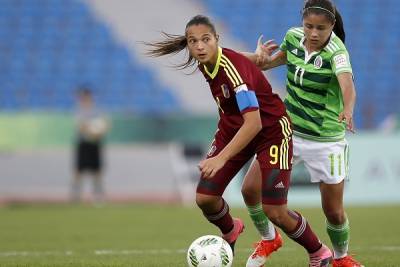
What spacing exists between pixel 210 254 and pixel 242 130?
94 centimetres

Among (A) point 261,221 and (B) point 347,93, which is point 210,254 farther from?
(B) point 347,93

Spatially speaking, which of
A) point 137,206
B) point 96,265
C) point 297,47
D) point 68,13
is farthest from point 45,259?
point 68,13

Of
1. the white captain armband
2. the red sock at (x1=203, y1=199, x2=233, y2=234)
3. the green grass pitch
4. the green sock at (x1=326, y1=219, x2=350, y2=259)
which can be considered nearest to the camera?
the white captain armband

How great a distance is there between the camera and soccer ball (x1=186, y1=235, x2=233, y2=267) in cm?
657

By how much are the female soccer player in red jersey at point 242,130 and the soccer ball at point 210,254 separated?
1.37 feet

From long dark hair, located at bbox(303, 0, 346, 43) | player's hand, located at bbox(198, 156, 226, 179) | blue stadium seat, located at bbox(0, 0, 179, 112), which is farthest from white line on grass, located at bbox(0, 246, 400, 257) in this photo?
blue stadium seat, located at bbox(0, 0, 179, 112)

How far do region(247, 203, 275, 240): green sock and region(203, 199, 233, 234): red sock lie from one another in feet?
0.72

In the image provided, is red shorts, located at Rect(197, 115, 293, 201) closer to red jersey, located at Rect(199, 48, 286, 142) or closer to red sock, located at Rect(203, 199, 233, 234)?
red jersey, located at Rect(199, 48, 286, 142)

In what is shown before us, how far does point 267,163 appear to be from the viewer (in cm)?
689

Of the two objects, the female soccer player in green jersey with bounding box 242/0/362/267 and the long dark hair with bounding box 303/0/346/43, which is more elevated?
the long dark hair with bounding box 303/0/346/43

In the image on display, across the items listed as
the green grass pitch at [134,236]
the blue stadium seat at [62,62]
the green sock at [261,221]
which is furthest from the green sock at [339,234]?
the blue stadium seat at [62,62]

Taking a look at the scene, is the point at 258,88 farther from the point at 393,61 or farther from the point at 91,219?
the point at 393,61

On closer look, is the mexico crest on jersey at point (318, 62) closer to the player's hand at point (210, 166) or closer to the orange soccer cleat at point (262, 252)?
the player's hand at point (210, 166)

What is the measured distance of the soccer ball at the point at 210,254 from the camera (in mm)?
6566
